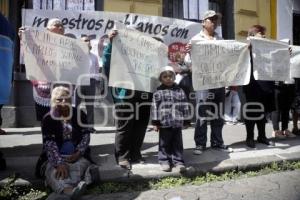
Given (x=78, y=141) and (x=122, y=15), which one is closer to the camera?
(x=78, y=141)

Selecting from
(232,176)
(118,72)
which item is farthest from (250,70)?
(118,72)

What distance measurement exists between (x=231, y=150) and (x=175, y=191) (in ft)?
5.50

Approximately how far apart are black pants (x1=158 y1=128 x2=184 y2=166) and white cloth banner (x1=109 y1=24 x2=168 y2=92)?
22.5 inches

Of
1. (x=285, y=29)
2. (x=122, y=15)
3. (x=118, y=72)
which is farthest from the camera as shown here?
(x=285, y=29)

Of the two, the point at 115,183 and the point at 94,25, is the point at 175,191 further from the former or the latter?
the point at 94,25

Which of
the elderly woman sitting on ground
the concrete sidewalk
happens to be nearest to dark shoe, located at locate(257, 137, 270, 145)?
the concrete sidewalk

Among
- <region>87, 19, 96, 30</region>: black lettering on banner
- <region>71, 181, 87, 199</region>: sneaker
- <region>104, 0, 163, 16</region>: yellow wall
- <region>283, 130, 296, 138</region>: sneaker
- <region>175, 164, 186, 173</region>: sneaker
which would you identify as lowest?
<region>71, 181, 87, 199</region>: sneaker

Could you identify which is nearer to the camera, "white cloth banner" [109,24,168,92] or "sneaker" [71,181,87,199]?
"sneaker" [71,181,87,199]

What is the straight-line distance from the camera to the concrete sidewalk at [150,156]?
4.84m

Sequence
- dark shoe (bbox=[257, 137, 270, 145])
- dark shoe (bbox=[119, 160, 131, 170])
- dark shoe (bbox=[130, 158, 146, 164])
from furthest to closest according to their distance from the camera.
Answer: dark shoe (bbox=[257, 137, 270, 145]), dark shoe (bbox=[130, 158, 146, 164]), dark shoe (bbox=[119, 160, 131, 170])

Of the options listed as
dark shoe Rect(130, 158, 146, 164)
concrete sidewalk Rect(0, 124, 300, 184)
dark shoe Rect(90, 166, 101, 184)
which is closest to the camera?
dark shoe Rect(90, 166, 101, 184)

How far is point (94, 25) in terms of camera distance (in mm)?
5836

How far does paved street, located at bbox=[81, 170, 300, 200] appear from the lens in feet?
14.4

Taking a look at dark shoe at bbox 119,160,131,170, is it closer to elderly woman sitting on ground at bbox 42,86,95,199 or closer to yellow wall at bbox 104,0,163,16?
elderly woman sitting on ground at bbox 42,86,95,199
